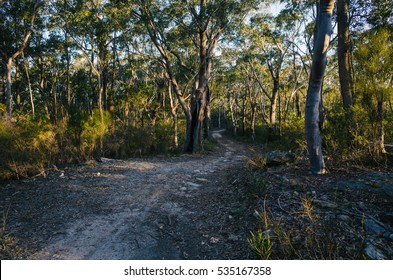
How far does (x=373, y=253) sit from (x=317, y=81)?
3533 millimetres

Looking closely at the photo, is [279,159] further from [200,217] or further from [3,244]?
[3,244]

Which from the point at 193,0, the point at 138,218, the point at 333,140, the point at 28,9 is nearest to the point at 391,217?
the point at 333,140

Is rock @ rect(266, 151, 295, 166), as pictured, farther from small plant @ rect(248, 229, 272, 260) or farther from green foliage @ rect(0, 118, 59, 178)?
green foliage @ rect(0, 118, 59, 178)

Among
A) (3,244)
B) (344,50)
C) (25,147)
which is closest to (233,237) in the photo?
(3,244)

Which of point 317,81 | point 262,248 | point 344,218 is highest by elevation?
point 317,81

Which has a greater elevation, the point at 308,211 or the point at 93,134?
the point at 93,134

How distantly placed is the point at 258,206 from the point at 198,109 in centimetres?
833

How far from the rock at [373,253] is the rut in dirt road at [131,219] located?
1.41m

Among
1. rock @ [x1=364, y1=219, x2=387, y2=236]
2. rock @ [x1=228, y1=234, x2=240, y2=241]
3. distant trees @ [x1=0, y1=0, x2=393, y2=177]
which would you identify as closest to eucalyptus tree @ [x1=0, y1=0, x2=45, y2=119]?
distant trees @ [x1=0, y1=0, x2=393, y2=177]

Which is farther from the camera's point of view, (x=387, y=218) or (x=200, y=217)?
(x=200, y=217)

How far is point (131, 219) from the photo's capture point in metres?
4.08

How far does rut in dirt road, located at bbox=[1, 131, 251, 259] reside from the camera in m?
3.19

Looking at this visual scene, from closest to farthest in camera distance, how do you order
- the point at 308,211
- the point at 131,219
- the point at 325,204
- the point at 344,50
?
the point at 308,211, the point at 325,204, the point at 131,219, the point at 344,50
